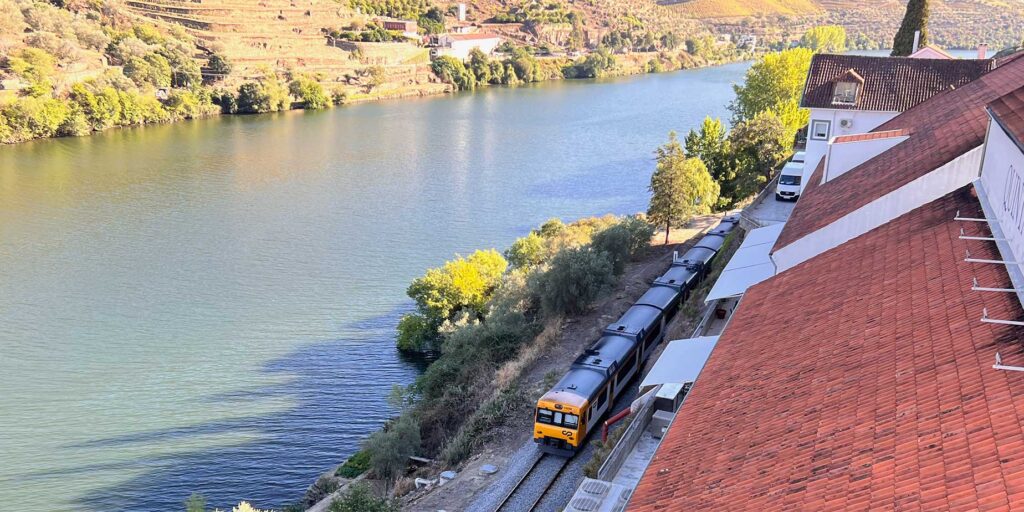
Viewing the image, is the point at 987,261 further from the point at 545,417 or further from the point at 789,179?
the point at 789,179

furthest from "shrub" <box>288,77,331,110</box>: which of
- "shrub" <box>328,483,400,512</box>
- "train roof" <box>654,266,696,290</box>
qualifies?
"shrub" <box>328,483,400,512</box>

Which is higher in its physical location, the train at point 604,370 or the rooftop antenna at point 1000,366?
the rooftop antenna at point 1000,366

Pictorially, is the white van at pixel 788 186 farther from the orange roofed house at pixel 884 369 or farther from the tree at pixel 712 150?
the tree at pixel 712 150

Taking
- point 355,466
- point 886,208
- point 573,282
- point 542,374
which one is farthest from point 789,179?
point 355,466

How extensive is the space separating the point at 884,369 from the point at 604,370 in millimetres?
11169

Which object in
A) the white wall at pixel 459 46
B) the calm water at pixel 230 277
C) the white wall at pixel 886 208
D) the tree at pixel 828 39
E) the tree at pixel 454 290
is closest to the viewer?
the white wall at pixel 886 208

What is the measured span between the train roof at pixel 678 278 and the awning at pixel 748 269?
6.64 m

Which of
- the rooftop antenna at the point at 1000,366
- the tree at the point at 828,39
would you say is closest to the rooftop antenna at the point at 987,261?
the rooftop antenna at the point at 1000,366

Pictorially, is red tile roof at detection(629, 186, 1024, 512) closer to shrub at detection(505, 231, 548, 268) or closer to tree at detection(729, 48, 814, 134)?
shrub at detection(505, 231, 548, 268)

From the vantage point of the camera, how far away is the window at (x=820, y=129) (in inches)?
1209

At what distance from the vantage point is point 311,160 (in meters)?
64.2

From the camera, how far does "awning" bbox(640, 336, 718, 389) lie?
13389mm

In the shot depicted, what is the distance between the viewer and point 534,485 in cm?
1764

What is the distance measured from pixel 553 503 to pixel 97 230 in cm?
3598
